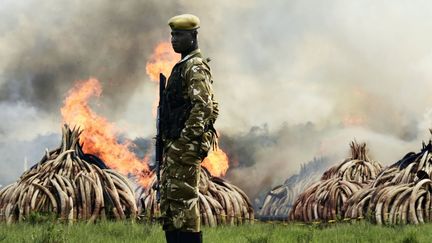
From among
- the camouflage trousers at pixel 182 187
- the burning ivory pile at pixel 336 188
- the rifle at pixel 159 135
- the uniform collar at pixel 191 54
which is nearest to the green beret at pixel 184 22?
the uniform collar at pixel 191 54

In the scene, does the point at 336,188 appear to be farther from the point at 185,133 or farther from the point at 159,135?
the point at 185,133

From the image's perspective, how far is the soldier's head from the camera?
5926 millimetres

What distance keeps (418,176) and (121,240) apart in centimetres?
556

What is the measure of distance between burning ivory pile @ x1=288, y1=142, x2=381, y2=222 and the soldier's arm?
6.86m

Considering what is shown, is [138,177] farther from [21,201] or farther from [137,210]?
[21,201]

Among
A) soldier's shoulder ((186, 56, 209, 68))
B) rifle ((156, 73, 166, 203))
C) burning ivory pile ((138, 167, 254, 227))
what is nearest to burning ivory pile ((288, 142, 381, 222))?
burning ivory pile ((138, 167, 254, 227))

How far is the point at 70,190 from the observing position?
35.4 ft

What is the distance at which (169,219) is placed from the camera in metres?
5.83

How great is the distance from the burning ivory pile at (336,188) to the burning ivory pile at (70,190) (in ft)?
11.0

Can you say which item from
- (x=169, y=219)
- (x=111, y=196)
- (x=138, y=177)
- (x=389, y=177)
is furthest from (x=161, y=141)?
(x=389, y=177)

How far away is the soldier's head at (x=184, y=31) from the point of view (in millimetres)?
5926

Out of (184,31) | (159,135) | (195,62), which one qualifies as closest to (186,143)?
(159,135)

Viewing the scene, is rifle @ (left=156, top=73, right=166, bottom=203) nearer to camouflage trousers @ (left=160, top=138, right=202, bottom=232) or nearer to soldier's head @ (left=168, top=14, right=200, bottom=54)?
camouflage trousers @ (left=160, top=138, right=202, bottom=232)

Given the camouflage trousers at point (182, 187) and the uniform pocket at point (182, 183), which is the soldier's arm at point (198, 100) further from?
the uniform pocket at point (182, 183)
